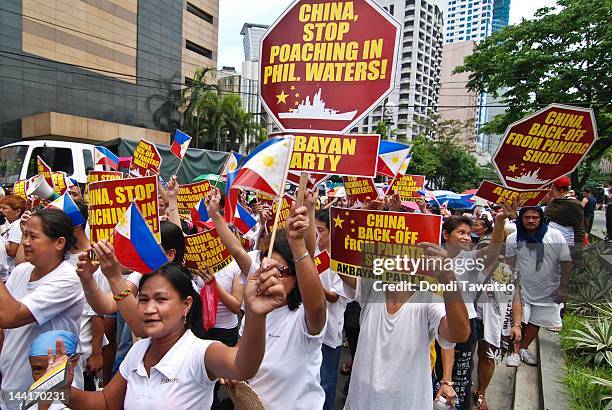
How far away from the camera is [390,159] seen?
5945 mm

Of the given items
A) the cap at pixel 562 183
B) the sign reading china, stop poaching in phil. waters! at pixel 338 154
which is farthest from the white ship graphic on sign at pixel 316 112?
the cap at pixel 562 183

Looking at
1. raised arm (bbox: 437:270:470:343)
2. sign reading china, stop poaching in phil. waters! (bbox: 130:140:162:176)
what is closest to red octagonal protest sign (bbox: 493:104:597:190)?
raised arm (bbox: 437:270:470:343)

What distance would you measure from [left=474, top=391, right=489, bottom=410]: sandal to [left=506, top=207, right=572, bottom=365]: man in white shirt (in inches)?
41.0

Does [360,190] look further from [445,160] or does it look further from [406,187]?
[445,160]

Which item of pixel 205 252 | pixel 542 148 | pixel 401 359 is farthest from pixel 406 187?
pixel 401 359

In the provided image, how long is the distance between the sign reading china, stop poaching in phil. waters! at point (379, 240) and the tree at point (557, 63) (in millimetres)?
11754

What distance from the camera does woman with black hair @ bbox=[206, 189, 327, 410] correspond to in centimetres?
194

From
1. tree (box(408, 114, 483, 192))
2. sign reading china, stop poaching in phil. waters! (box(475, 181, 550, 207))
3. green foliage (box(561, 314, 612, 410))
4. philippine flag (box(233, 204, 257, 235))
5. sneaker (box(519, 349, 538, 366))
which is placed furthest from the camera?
tree (box(408, 114, 483, 192))

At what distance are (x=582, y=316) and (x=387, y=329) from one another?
404cm

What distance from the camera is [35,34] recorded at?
77.0ft

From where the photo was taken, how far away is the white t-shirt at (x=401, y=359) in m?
2.24

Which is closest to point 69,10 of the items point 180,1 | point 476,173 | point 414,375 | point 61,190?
point 180,1

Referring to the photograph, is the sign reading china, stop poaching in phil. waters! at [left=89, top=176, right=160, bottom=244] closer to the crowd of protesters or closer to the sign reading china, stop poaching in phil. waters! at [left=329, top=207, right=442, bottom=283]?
the crowd of protesters

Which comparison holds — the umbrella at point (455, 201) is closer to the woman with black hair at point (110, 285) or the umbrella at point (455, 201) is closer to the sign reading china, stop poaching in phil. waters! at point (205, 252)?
the sign reading china, stop poaching in phil. waters! at point (205, 252)
